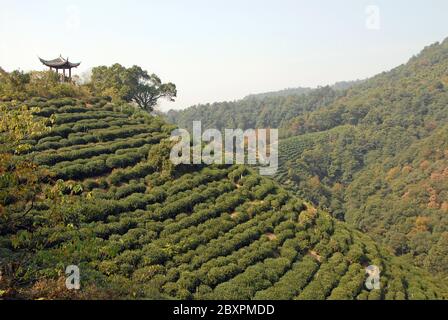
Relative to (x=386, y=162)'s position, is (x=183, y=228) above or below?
above

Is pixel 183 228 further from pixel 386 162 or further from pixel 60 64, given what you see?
pixel 386 162

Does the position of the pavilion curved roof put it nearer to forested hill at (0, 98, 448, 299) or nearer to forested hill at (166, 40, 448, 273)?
forested hill at (0, 98, 448, 299)

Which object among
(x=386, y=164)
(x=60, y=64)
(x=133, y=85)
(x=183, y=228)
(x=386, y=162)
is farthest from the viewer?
(x=386, y=162)

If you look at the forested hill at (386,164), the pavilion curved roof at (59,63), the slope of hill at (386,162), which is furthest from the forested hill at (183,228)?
the slope of hill at (386,162)

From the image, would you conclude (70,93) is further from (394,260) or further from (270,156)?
(270,156)

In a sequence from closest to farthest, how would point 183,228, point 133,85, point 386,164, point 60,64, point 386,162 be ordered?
point 183,228, point 60,64, point 133,85, point 386,164, point 386,162

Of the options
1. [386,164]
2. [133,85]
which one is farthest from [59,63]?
[386,164]

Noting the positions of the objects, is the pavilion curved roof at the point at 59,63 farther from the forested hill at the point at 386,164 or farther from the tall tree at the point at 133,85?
the forested hill at the point at 386,164
